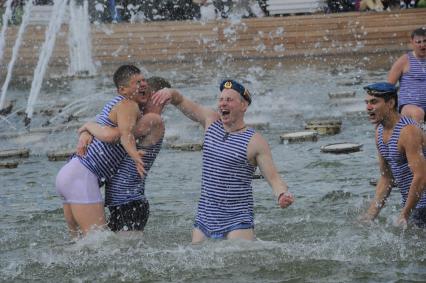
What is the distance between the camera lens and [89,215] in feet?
25.5

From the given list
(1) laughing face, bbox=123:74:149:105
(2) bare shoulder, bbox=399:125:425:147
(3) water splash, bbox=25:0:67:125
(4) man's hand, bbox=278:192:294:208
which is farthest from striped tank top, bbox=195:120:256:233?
(3) water splash, bbox=25:0:67:125

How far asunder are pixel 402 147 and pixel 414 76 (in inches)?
153

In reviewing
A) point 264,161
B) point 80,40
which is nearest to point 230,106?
point 264,161

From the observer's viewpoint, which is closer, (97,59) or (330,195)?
(330,195)

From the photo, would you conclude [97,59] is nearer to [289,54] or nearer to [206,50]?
[206,50]

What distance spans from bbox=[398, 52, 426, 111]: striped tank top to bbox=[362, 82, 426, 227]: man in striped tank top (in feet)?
11.6

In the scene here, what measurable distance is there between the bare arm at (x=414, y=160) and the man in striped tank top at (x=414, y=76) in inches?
141

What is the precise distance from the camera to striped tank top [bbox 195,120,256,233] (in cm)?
756

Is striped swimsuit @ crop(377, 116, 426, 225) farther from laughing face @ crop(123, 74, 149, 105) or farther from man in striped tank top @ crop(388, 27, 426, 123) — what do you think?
man in striped tank top @ crop(388, 27, 426, 123)

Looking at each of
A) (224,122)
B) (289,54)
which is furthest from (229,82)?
(289,54)

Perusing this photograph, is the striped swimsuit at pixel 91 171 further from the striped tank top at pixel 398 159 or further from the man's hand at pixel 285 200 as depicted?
the striped tank top at pixel 398 159

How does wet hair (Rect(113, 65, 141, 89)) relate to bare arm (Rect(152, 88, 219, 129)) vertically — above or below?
above

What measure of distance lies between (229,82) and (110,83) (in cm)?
1463

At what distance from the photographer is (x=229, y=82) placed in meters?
7.59
